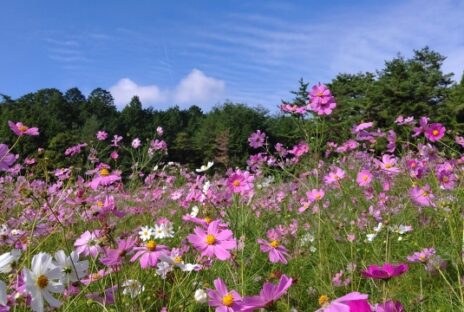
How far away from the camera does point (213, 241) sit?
121cm

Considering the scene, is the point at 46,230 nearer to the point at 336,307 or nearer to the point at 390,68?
the point at 336,307

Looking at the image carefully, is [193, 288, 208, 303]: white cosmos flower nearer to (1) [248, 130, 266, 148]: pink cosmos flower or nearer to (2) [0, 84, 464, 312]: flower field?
(2) [0, 84, 464, 312]: flower field

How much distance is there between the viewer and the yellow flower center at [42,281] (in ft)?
3.01

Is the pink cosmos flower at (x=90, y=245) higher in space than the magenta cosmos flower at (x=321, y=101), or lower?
lower

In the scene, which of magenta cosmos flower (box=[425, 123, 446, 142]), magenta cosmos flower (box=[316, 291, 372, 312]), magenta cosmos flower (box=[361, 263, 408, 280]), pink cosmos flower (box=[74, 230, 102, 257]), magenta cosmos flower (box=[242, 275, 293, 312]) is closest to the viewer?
magenta cosmos flower (box=[316, 291, 372, 312])

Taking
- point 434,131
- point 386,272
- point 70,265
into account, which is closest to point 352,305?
point 386,272

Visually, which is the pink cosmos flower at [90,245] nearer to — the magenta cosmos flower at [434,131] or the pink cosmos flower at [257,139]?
the magenta cosmos flower at [434,131]

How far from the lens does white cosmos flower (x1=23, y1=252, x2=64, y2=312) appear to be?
888mm

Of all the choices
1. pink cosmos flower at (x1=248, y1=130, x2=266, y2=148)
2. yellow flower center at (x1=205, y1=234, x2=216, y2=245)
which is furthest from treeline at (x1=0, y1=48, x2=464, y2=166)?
yellow flower center at (x1=205, y1=234, x2=216, y2=245)

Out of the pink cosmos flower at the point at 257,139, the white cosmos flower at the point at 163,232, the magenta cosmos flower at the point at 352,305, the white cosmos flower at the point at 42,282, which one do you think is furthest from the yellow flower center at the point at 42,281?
the pink cosmos flower at the point at 257,139

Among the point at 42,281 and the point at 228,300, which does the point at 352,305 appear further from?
the point at 42,281

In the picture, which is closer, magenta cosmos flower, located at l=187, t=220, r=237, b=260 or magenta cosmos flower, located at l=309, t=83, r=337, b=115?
magenta cosmos flower, located at l=187, t=220, r=237, b=260

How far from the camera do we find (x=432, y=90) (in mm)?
23234

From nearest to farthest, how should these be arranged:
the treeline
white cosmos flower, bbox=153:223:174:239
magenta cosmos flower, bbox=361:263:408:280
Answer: magenta cosmos flower, bbox=361:263:408:280 < white cosmos flower, bbox=153:223:174:239 < the treeline
